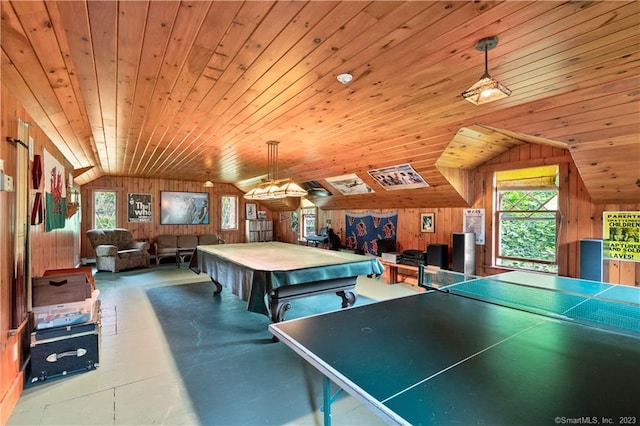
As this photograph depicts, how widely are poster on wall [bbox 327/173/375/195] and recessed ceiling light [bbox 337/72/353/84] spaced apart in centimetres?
365

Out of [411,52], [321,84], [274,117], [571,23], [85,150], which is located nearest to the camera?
[571,23]

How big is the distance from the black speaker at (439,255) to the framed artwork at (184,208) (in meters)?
6.87

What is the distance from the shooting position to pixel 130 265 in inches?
284

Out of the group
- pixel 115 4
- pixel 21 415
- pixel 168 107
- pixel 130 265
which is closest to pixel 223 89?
pixel 168 107

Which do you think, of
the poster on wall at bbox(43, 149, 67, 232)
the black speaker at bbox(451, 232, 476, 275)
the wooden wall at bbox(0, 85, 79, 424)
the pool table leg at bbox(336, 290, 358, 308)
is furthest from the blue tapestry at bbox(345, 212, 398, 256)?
the wooden wall at bbox(0, 85, 79, 424)

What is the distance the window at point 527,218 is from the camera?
4.31m

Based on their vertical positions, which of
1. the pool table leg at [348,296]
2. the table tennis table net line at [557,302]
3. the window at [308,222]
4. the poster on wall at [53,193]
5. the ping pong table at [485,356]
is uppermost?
the poster on wall at [53,193]

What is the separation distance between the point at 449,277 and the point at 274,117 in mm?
2329

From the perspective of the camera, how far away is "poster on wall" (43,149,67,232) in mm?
3202

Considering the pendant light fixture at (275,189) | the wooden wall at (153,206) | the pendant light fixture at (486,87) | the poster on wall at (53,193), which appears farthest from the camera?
the wooden wall at (153,206)

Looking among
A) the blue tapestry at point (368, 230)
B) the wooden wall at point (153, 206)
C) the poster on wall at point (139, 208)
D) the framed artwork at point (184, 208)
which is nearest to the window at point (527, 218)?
the blue tapestry at point (368, 230)

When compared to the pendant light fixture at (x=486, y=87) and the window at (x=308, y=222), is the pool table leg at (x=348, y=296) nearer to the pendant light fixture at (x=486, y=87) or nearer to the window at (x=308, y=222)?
the pendant light fixture at (x=486, y=87)

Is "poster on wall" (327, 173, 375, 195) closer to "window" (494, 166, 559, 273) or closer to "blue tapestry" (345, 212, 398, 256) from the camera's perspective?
"blue tapestry" (345, 212, 398, 256)

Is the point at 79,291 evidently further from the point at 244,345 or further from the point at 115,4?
the point at 115,4
